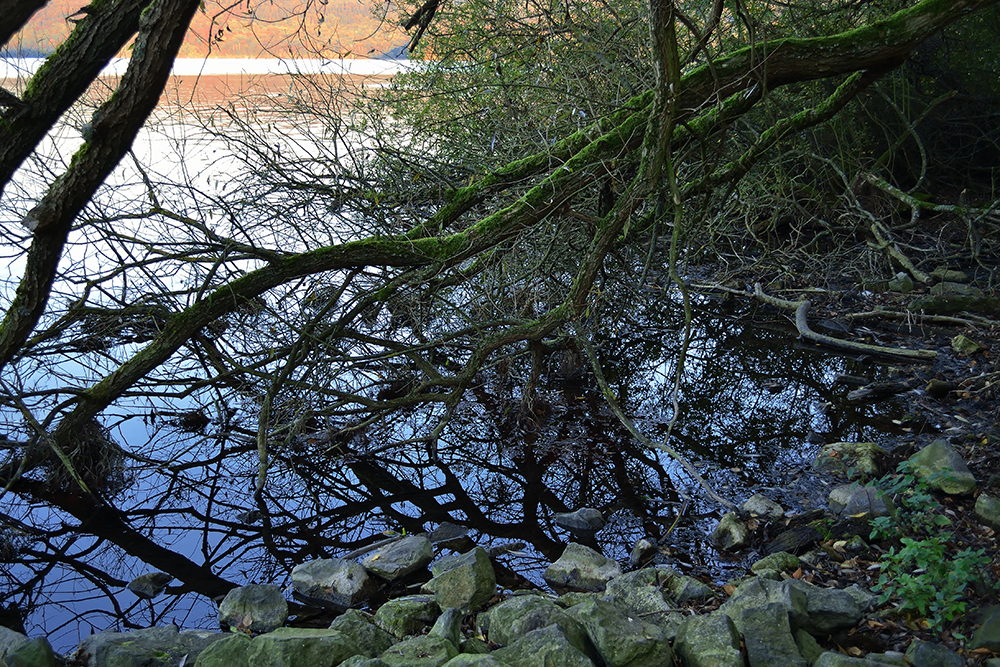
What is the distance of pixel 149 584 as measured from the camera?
16.3 feet

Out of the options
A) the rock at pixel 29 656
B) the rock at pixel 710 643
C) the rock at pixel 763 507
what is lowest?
the rock at pixel 710 643

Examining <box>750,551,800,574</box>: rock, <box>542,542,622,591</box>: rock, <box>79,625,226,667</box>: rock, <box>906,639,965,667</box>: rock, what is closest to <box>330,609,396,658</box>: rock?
<box>79,625,226,667</box>: rock

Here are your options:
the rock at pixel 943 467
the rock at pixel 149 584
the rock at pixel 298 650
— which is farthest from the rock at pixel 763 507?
the rock at pixel 149 584

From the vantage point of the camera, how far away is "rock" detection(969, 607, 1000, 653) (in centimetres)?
333

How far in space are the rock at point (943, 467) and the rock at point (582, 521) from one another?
208cm

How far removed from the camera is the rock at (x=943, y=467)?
5.00 metres

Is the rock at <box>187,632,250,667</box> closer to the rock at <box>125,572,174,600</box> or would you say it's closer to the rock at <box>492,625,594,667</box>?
the rock at <box>492,625,594,667</box>

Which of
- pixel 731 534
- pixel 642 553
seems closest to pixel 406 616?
pixel 642 553

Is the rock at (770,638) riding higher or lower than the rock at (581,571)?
lower

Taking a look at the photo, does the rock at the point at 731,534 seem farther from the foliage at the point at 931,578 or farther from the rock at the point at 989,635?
the rock at the point at 989,635

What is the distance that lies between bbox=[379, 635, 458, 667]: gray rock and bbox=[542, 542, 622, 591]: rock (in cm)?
136

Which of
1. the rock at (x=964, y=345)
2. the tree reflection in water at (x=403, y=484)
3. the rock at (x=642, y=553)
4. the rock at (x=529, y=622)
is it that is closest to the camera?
the rock at (x=529, y=622)

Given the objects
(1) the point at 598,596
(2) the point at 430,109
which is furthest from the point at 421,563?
(2) the point at 430,109

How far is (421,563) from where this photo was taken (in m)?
5.06
